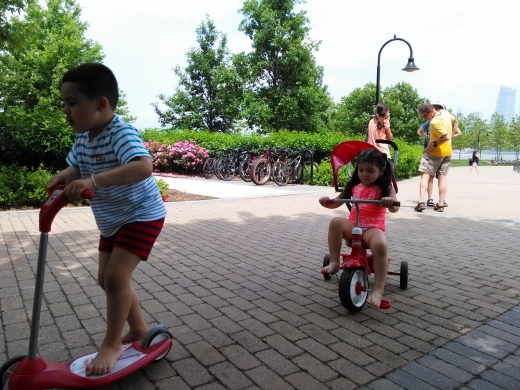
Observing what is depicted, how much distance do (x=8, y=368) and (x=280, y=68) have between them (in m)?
29.8

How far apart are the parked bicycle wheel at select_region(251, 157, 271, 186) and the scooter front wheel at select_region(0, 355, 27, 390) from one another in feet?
38.6

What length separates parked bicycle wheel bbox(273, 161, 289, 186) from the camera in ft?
45.7

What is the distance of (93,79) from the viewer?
2043 mm

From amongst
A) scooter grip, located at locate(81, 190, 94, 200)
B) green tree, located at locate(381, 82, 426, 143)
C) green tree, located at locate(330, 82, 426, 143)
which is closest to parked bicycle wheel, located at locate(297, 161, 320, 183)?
scooter grip, located at locate(81, 190, 94, 200)

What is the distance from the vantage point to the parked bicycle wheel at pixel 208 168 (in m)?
16.7

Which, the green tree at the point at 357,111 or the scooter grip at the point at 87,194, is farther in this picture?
the green tree at the point at 357,111

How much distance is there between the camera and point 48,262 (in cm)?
455

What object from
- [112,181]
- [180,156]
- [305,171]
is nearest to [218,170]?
[180,156]

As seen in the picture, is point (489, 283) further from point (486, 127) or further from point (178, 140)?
point (486, 127)

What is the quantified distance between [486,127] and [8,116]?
73164mm

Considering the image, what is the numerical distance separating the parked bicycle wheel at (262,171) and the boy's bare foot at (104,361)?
11.6 m

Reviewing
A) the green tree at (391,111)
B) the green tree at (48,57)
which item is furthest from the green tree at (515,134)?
the green tree at (48,57)

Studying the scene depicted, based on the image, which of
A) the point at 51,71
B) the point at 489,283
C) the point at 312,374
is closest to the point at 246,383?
the point at 312,374

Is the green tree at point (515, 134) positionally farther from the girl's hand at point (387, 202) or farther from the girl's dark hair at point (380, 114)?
the girl's hand at point (387, 202)
